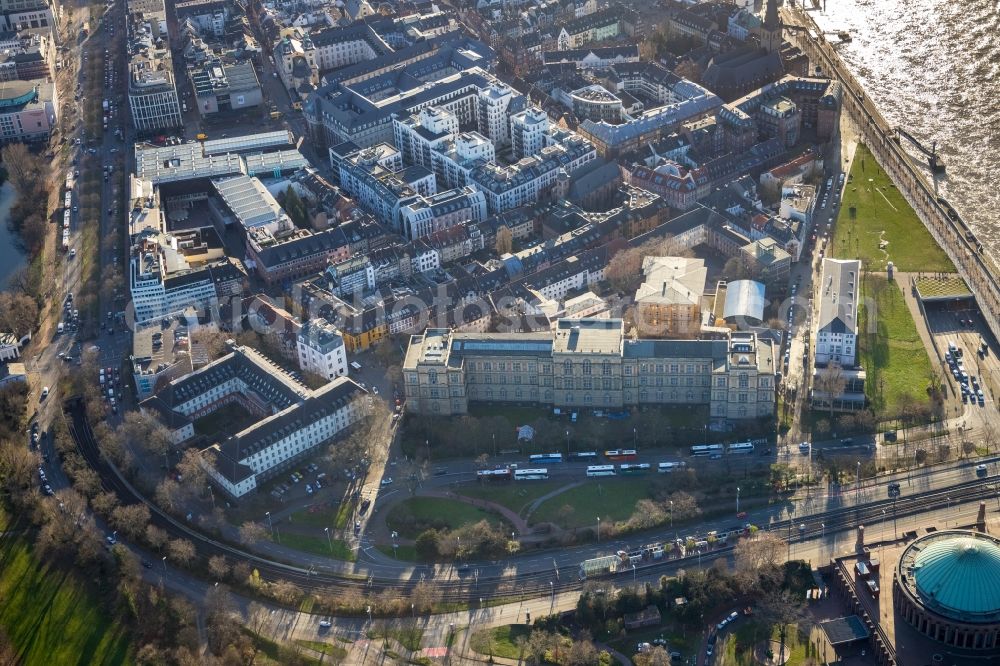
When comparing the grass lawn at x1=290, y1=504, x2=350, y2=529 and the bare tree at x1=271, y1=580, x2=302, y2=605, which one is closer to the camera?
the bare tree at x1=271, y1=580, x2=302, y2=605

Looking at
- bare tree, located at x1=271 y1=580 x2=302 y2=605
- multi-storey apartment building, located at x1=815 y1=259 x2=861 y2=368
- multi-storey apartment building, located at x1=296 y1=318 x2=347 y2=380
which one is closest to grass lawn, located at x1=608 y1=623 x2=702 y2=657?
bare tree, located at x1=271 y1=580 x2=302 y2=605

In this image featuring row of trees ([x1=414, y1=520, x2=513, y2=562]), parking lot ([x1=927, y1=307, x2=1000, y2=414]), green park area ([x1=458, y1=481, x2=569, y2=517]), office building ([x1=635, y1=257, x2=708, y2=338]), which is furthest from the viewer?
office building ([x1=635, y1=257, x2=708, y2=338])

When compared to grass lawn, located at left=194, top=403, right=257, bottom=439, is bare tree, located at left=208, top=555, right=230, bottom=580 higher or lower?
lower

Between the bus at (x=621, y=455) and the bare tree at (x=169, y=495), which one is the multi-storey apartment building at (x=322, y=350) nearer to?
the bare tree at (x=169, y=495)

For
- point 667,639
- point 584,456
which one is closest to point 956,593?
point 667,639

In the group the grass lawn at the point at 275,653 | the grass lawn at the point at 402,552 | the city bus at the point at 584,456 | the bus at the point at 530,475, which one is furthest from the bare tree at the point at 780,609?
the grass lawn at the point at 275,653

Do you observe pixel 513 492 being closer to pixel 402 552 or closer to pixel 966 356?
pixel 402 552

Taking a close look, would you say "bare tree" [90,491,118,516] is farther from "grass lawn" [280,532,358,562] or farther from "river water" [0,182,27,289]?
"river water" [0,182,27,289]
